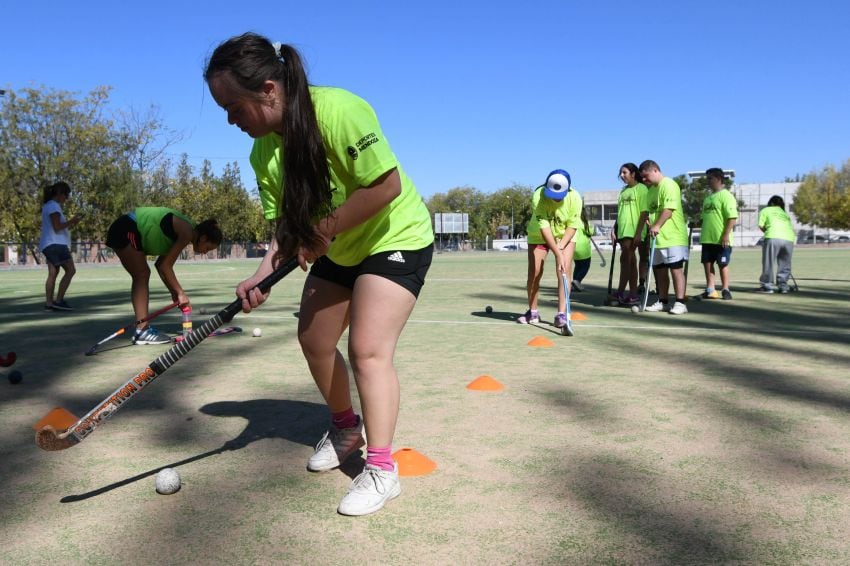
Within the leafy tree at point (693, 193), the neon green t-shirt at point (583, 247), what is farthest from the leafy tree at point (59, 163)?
the leafy tree at point (693, 193)

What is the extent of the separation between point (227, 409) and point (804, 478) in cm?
308

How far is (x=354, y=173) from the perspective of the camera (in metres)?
2.64

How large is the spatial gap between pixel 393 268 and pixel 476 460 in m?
1.06

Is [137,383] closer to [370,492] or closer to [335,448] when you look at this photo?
[335,448]

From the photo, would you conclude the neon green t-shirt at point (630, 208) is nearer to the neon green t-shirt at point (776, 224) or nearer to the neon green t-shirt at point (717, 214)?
the neon green t-shirt at point (717, 214)

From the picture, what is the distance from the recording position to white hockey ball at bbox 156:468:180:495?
3.02 metres

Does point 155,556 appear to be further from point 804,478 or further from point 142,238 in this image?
point 142,238

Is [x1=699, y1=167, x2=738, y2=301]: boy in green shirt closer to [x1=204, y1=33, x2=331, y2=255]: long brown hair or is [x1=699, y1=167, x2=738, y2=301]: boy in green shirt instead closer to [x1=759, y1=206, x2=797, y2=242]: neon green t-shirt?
[x1=759, y1=206, x2=797, y2=242]: neon green t-shirt

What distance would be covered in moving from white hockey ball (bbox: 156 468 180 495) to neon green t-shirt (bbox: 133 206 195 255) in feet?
13.8

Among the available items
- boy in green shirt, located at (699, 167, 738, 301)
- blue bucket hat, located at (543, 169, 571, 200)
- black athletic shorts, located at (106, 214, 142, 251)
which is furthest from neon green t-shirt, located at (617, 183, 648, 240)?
black athletic shorts, located at (106, 214, 142, 251)

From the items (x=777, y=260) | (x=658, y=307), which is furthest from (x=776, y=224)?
(x=658, y=307)

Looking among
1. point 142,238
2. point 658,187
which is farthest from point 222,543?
point 658,187

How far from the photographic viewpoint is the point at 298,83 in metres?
2.62

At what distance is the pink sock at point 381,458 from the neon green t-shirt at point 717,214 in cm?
949
